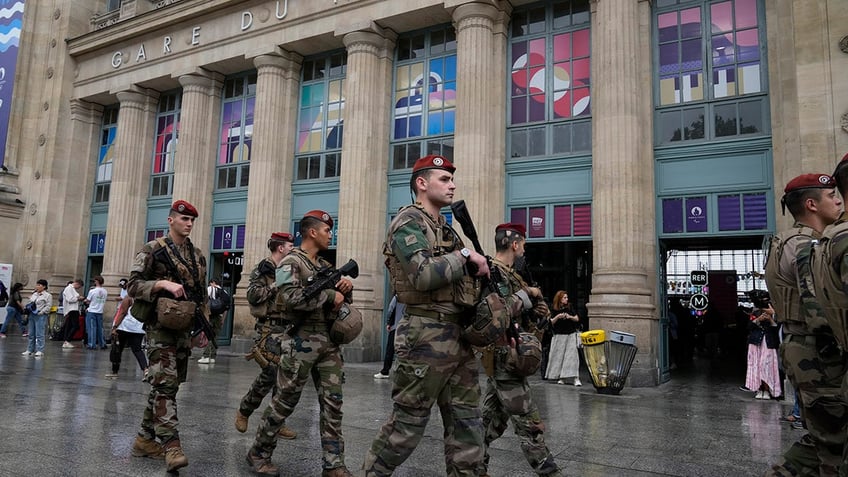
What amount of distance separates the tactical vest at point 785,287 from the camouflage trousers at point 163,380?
184 inches

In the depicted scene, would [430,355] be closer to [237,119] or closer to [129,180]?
[237,119]

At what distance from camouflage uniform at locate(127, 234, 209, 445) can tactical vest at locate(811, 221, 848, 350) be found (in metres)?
4.70

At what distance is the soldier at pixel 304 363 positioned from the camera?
14.7 feet

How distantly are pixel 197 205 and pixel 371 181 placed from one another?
253 inches

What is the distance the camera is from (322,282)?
4.57 meters

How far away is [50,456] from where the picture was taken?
4.93 m

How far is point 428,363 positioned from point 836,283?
2159 mm

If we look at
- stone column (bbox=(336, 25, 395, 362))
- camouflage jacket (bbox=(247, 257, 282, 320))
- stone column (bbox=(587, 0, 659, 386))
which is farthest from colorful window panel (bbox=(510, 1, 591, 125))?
camouflage jacket (bbox=(247, 257, 282, 320))

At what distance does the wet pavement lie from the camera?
16.2 ft

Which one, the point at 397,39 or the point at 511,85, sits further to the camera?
the point at 397,39

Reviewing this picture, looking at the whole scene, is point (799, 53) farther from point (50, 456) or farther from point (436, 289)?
point (50, 456)

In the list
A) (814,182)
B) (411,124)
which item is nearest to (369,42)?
(411,124)

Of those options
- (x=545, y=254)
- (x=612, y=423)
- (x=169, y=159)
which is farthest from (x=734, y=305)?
(x=169, y=159)

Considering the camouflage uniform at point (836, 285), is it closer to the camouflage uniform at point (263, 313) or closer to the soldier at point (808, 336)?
the soldier at point (808, 336)
